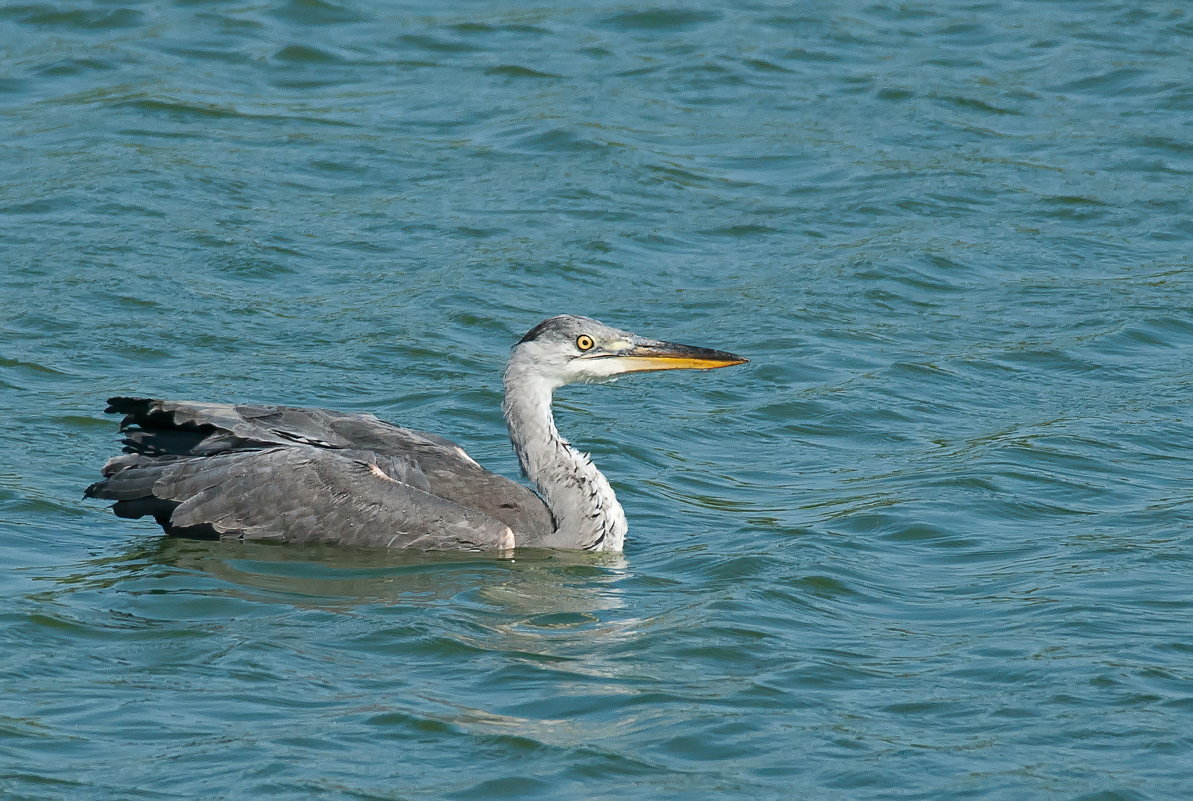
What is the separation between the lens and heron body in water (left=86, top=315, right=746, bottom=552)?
411 inches

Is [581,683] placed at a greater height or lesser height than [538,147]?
lesser

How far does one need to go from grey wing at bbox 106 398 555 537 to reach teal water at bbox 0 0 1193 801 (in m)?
0.42

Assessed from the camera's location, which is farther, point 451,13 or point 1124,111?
point 451,13

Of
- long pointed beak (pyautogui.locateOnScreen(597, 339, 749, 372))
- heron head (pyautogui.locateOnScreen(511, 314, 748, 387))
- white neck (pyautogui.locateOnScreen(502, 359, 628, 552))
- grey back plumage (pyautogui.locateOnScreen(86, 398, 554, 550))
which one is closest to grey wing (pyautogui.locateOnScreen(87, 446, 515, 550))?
grey back plumage (pyautogui.locateOnScreen(86, 398, 554, 550))

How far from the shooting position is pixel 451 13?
2103 centimetres

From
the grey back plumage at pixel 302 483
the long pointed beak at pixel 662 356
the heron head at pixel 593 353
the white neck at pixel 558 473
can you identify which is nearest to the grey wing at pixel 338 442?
the grey back plumage at pixel 302 483

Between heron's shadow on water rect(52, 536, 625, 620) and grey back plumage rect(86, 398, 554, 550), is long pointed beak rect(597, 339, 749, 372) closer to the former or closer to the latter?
grey back plumage rect(86, 398, 554, 550)

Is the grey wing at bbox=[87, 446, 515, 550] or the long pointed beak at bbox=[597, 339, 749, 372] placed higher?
the long pointed beak at bbox=[597, 339, 749, 372]

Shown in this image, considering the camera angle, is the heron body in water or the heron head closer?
the heron body in water

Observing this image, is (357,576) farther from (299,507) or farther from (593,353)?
(593,353)

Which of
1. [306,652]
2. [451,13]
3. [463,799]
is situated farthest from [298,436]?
[451,13]

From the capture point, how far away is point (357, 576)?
32.9 feet

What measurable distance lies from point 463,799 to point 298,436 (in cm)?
384

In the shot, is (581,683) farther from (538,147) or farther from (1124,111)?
(1124,111)
